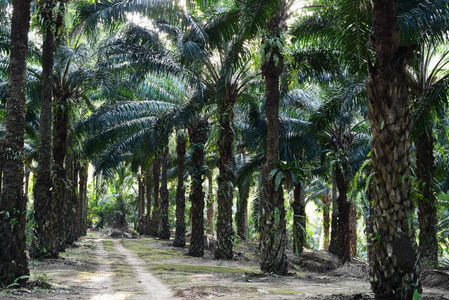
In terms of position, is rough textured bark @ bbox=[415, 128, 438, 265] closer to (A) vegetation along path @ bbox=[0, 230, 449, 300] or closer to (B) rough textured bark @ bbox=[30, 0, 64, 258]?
(A) vegetation along path @ bbox=[0, 230, 449, 300]

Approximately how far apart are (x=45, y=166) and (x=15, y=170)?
5458 millimetres

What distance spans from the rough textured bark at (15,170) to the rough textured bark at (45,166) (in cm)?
428

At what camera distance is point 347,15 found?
9.02m

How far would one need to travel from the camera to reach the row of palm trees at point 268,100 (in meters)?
6.30

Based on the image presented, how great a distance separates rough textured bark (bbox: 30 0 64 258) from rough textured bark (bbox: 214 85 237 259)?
572 cm

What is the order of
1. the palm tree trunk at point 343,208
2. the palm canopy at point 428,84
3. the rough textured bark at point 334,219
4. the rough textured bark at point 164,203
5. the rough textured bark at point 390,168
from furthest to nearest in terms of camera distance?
1. the rough textured bark at point 164,203
2. the rough textured bark at point 334,219
3. the palm tree trunk at point 343,208
4. the palm canopy at point 428,84
5. the rough textured bark at point 390,168

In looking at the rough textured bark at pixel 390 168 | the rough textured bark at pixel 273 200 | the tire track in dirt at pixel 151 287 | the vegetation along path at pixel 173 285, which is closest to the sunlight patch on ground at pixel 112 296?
the vegetation along path at pixel 173 285

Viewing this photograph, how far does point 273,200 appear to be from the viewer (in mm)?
11039

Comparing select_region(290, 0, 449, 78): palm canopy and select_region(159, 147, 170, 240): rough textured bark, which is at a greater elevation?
select_region(290, 0, 449, 78): palm canopy

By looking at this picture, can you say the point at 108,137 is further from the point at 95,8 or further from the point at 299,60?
the point at 299,60

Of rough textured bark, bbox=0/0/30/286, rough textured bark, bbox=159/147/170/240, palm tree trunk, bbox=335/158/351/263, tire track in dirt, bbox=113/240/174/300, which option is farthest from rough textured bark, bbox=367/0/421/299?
rough textured bark, bbox=159/147/170/240

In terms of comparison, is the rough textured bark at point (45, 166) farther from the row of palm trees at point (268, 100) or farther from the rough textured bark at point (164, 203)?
the rough textured bark at point (164, 203)

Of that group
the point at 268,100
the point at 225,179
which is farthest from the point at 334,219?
the point at 268,100

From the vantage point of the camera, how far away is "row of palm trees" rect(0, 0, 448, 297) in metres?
6.30
